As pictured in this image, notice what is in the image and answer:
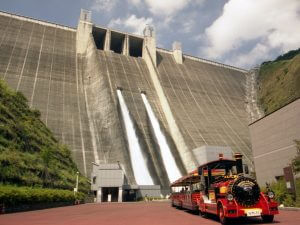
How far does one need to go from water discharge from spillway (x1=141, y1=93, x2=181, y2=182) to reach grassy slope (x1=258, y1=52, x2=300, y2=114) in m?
23.1

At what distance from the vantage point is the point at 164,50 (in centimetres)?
7362

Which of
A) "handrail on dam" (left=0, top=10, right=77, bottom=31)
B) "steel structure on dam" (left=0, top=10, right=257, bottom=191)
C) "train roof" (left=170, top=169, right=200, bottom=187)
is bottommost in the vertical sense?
"train roof" (left=170, top=169, right=200, bottom=187)

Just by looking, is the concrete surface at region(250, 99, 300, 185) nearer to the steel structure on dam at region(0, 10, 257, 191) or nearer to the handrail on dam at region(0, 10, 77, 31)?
the steel structure on dam at region(0, 10, 257, 191)

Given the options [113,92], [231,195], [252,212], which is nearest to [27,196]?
[231,195]

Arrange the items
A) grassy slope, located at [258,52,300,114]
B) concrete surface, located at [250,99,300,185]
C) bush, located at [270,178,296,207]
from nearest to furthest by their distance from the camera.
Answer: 1. bush, located at [270,178,296,207]
2. concrete surface, located at [250,99,300,185]
3. grassy slope, located at [258,52,300,114]

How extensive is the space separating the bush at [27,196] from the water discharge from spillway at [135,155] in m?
13.9

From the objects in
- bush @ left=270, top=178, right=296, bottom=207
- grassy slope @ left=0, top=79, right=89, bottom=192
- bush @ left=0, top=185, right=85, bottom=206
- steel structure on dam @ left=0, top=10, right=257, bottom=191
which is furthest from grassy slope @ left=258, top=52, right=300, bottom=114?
bush @ left=0, top=185, right=85, bottom=206

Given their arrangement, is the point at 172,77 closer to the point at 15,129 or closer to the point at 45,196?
the point at 15,129

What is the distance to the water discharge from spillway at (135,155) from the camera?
4081 centimetres

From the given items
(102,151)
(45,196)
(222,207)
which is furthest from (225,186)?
(102,151)

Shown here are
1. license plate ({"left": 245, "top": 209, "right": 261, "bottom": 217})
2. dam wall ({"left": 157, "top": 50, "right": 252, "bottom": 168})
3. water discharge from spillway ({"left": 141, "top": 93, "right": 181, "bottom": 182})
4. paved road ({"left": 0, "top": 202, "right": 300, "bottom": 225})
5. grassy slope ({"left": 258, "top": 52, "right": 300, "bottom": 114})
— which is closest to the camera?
license plate ({"left": 245, "top": 209, "right": 261, "bottom": 217})

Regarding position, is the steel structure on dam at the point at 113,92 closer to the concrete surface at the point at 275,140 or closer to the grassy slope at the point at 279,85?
the grassy slope at the point at 279,85

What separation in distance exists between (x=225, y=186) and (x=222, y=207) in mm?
828

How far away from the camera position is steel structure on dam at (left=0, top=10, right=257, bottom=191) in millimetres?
44094
